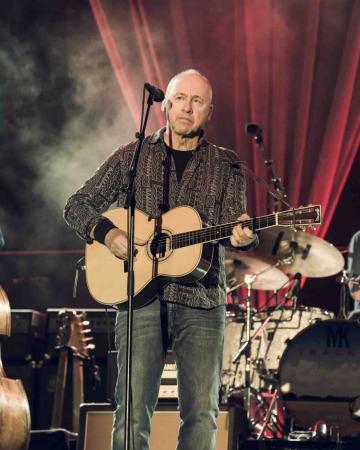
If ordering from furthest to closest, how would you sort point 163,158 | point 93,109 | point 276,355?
point 93,109
point 276,355
point 163,158

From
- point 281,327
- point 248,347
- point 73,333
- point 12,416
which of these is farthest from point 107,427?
point 281,327

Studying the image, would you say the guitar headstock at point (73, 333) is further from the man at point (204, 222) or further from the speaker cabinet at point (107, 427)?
the man at point (204, 222)

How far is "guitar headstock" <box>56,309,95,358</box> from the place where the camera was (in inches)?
242

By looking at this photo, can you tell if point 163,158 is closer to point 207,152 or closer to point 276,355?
point 207,152

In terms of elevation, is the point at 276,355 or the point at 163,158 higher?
the point at 163,158

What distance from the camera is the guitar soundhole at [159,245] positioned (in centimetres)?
366

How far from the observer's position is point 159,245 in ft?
12.1

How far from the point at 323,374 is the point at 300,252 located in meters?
1.14

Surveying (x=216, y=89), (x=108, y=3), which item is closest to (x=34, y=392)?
(x=216, y=89)

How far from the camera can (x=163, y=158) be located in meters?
3.80

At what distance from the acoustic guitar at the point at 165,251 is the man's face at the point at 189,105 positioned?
0.36m

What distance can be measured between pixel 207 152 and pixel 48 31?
502cm

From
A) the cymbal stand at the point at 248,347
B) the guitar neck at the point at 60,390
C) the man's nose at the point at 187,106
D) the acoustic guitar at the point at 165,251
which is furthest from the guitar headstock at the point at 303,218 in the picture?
the guitar neck at the point at 60,390

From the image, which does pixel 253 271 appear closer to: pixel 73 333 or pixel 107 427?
pixel 73 333
